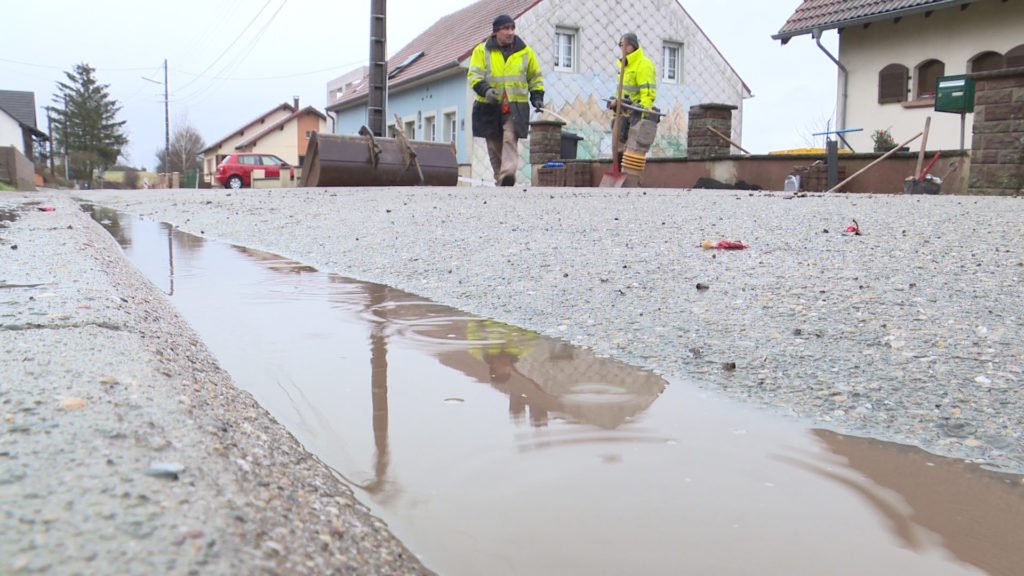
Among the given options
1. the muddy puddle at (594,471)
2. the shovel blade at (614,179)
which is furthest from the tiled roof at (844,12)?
the muddy puddle at (594,471)

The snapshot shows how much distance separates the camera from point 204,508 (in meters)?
1.17

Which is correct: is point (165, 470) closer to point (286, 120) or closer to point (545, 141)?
point (545, 141)

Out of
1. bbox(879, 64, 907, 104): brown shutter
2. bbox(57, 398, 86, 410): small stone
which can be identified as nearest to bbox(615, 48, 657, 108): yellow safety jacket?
bbox(879, 64, 907, 104): brown shutter

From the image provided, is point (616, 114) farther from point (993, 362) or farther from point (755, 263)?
point (993, 362)

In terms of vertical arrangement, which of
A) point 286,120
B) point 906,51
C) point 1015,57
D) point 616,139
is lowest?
point 616,139

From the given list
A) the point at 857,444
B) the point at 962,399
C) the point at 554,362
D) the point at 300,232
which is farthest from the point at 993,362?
the point at 300,232

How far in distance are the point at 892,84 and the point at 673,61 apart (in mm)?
12399

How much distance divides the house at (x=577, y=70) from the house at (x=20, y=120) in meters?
32.3

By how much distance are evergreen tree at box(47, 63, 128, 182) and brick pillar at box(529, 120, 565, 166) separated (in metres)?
66.7

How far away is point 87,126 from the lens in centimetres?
7731

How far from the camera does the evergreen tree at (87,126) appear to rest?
75.8 metres

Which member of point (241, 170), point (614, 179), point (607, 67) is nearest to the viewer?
point (614, 179)

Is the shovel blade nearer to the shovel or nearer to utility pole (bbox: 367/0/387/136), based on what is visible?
the shovel

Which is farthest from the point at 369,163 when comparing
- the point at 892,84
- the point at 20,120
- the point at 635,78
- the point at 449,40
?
the point at 20,120
